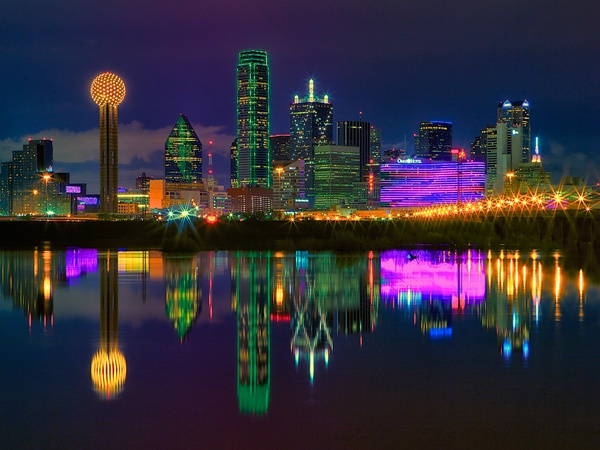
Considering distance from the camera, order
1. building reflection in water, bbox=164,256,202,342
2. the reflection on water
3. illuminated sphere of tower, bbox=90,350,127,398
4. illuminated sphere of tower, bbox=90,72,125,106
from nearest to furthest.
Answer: illuminated sphere of tower, bbox=90,350,127,398
the reflection on water
building reflection in water, bbox=164,256,202,342
illuminated sphere of tower, bbox=90,72,125,106

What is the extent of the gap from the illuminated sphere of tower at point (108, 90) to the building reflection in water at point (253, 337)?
127830 millimetres

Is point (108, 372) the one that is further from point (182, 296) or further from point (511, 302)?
point (511, 302)

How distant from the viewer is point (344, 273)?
37.3 metres

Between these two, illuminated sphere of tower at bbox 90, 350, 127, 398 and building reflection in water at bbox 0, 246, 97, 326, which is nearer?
illuminated sphere of tower at bbox 90, 350, 127, 398

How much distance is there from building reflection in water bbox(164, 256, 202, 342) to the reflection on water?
4 centimetres

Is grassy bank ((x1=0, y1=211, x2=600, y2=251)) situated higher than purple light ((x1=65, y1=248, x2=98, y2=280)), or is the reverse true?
grassy bank ((x1=0, y1=211, x2=600, y2=251))

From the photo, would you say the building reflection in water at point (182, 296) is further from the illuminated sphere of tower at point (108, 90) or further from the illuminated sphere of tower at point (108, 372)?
the illuminated sphere of tower at point (108, 90)

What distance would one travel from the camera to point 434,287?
100 ft

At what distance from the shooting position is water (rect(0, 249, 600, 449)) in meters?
12.1

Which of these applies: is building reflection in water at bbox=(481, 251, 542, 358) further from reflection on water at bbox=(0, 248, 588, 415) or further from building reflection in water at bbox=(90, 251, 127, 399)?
building reflection in water at bbox=(90, 251, 127, 399)

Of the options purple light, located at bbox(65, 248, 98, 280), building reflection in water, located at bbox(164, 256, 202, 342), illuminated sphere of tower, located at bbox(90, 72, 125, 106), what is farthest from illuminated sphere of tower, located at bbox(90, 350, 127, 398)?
illuminated sphere of tower, located at bbox(90, 72, 125, 106)

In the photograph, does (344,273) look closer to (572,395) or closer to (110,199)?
(572,395)

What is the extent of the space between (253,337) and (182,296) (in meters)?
9.05

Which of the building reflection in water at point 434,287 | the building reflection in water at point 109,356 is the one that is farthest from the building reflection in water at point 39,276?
the building reflection in water at point 434,287
